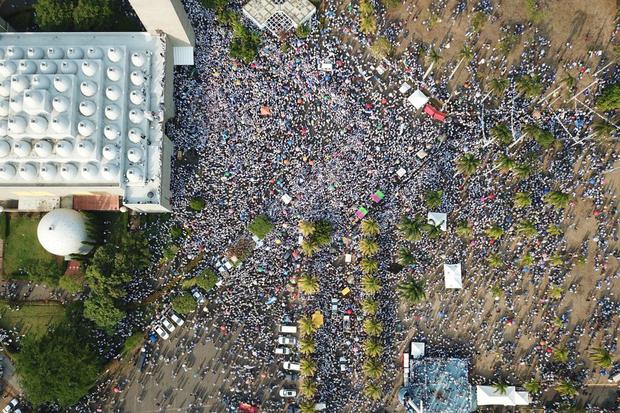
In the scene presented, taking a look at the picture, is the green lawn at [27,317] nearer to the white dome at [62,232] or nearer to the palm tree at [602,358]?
the white dome at [62,232]

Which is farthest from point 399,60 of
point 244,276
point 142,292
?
point 142,292

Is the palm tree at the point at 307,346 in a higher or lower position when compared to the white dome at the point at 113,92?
lower

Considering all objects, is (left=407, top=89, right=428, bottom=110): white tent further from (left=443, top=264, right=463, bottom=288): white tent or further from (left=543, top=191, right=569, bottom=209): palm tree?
(left=443, top=264, right=463, bottom=288): white tent

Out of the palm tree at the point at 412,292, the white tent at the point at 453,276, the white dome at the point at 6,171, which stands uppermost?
the white dome at the point at 6,171

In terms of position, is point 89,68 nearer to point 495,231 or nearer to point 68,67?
point 68,67

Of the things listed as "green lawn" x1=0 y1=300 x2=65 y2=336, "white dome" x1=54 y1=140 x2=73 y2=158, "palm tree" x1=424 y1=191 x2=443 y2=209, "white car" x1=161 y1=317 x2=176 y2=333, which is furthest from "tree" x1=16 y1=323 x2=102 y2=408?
"palm tree" x1=424 y1=191 x2=443 y2=209

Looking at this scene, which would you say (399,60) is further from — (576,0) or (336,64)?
(576,0)

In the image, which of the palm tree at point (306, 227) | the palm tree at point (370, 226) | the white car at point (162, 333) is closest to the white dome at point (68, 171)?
the white car at point (162, 333)
